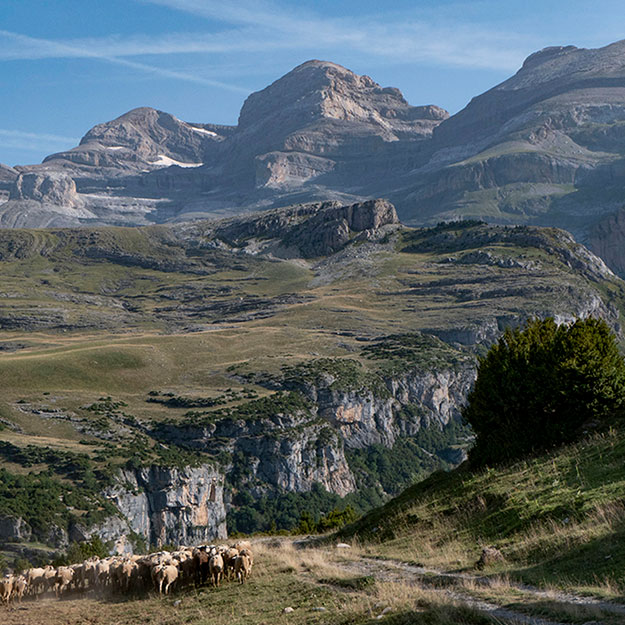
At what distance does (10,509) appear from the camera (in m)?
144

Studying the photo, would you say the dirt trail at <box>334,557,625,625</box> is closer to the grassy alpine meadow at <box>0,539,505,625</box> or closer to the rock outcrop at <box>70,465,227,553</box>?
the grassy alpine meadow at <box>0,539,505,625</box>

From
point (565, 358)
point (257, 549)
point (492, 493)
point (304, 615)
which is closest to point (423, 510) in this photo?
point (492, 493)

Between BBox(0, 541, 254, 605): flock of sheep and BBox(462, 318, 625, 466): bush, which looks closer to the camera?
BBox(0, 541, 254, 605): flock of sheep

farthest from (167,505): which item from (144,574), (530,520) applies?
(530,520)

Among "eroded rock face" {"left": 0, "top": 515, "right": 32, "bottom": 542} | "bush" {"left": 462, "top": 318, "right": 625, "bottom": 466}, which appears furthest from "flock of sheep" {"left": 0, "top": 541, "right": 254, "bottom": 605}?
"eroded rock face" {"left": 0, "top": 515, "right": 32, "bottom": 542}

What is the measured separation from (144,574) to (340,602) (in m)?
9.74

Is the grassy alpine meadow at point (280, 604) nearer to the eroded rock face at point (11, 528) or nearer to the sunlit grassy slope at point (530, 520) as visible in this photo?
the sunlit grassy slope at point (530, 520)

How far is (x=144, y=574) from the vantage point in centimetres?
2781

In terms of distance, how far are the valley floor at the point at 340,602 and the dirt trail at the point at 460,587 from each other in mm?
25

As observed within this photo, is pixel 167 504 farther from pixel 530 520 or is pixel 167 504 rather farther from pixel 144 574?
pixel 530 520

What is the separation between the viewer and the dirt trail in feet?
55.8

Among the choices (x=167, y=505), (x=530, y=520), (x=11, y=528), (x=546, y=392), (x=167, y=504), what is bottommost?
(x=167, y=505)

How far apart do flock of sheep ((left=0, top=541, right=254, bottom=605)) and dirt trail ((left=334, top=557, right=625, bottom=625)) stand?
4.11m

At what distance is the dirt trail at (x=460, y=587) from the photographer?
17.0 metres
